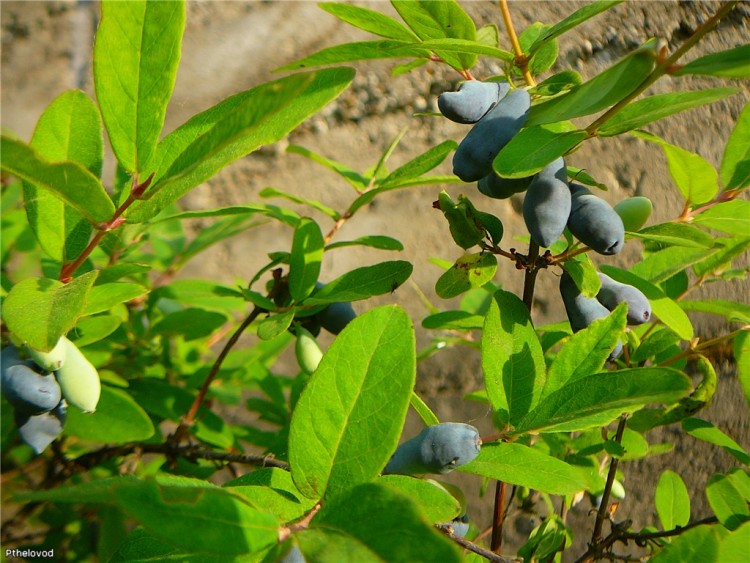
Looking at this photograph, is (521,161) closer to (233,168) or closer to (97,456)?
(97,456)

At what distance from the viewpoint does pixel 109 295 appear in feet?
2.01

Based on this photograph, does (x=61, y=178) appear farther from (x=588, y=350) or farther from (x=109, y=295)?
(x=588, y=350)

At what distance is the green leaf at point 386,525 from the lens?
34 cm

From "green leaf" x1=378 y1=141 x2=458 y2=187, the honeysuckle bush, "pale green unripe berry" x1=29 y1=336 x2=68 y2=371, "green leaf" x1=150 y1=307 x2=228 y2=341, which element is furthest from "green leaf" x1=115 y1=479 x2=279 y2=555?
"green leaf" x1=150 y1=307 x2=228 y2=341

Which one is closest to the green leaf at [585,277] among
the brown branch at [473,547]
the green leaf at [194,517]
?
the brown branch at [473,547]

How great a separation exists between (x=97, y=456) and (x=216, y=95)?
4.68 feet

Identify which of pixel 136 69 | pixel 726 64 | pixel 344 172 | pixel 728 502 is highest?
pixel 136 69

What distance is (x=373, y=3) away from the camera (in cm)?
190

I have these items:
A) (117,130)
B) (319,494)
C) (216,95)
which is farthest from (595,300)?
(216,95)

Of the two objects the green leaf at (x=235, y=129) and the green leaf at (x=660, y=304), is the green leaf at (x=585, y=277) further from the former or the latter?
the green leaf at (x=235, y=129)

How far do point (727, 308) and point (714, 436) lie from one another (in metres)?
0.13

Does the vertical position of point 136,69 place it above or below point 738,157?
above

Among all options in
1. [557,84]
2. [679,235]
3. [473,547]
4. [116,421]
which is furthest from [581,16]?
[116,421]

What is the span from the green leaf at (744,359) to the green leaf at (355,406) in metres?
0.38
